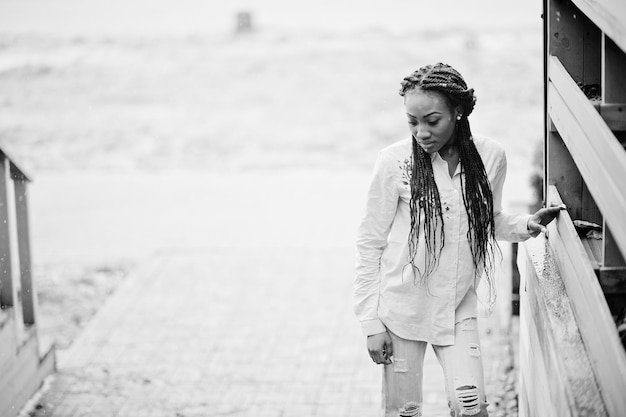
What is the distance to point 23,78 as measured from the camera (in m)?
20.9

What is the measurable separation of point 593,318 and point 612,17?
87 centimetres

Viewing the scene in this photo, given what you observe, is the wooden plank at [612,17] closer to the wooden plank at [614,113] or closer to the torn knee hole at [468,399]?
the wooden plank at [614,113]

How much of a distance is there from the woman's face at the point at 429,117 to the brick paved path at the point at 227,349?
241cm

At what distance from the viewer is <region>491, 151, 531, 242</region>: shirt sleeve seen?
11.3 ft

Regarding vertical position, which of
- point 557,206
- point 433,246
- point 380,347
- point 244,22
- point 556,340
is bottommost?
point 380,347

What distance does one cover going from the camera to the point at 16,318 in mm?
5543

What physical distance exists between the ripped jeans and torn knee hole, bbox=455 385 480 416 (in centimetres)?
3

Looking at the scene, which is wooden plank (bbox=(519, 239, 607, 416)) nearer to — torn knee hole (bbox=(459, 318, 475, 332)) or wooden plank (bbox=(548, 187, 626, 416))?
wooden plank (bbox=(548, 187, 626, 416))

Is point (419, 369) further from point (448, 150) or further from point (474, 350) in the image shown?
point (448, 150)

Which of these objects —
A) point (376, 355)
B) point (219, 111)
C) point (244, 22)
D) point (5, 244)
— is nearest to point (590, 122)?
point (376, 355)

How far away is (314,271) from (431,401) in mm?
3122

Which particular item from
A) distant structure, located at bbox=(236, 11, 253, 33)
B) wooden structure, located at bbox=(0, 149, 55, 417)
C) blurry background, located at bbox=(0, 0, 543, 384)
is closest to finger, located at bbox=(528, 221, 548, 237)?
wooden structure, located at bbox=(0, 149, 55, 417)

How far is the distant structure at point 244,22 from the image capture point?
73.9ft

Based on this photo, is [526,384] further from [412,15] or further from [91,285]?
[412,15]
